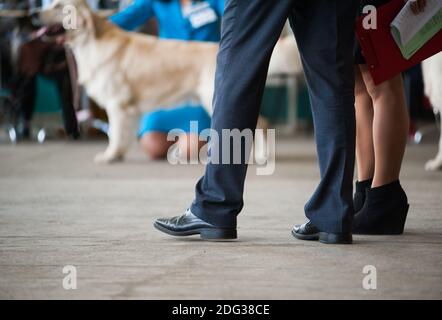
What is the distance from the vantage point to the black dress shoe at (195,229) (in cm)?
202

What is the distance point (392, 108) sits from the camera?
2.14 meters

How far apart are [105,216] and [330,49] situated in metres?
1.00

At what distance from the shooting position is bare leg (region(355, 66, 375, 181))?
2.21m

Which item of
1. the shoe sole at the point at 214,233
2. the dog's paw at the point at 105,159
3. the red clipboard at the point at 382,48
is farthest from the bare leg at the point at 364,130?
the dog's paw at the point at 105,159

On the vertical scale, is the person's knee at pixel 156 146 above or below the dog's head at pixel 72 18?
below

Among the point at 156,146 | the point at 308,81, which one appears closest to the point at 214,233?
the point at 308,81

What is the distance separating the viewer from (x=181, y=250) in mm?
1938

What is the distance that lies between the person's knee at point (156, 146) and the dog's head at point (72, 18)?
2.24 ft

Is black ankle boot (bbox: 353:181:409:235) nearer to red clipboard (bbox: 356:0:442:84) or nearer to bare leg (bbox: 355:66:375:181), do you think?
bare leg (bbox: 355:66:375:181)

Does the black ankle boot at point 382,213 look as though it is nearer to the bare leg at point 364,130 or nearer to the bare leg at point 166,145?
the bare leg at point 364,130

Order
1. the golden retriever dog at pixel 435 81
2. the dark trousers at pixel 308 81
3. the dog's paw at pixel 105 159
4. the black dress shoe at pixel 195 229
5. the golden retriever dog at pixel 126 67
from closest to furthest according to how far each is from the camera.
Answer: the dark trousers at pixel 308 81 < the black dress shoe at pixel 195 229 < the golden retriever dog at pixel 435 81 < the dog's paw at pixel 105 159 < the golden retriever dog at pixel 126 67

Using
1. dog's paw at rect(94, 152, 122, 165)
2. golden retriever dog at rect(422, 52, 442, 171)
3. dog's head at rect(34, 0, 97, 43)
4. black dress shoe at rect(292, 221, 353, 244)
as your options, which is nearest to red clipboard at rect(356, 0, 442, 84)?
black dress shoe at rect(292, 221, 353, 244)

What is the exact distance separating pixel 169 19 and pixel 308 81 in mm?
2735
